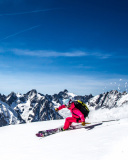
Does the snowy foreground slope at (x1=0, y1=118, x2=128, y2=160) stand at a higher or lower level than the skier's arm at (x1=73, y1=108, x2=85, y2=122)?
lower

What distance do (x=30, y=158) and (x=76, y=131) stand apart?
4.20 meters

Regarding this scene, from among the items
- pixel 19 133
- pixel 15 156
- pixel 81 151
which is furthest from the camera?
pixel 19 133

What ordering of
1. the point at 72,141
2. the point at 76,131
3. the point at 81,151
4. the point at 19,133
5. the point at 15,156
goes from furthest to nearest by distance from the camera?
1. the point at 19,133
2. the point at 76,131
3. the point at 72,141
4. the point at 15,156
5. the point at 81,151

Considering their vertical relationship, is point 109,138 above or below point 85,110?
below

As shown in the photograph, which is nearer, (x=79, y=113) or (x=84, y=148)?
(x=84, y=148)

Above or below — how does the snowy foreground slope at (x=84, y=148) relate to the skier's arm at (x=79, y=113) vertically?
below

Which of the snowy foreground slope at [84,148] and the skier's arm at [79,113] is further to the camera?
the skier's arm at [79,113]

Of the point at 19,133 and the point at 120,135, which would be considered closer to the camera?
the point at 120,135

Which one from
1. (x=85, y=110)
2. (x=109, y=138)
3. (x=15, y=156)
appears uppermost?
(x=85, y=110)

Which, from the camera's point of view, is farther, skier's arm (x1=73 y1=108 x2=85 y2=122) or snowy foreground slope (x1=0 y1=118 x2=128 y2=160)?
skier's arm (x1=73 y1=108 x2=85 y2=122)

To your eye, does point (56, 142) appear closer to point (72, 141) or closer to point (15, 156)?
point (72, 141)

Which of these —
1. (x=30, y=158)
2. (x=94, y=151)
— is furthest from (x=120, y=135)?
(x=30, y=158)

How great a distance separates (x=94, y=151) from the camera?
7434 millimetres

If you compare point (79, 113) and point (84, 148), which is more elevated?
point (79, 113)
